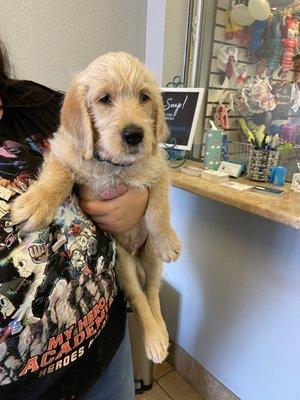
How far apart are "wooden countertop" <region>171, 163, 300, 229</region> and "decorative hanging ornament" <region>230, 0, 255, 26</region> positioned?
608mm

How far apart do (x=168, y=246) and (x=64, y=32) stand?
3.74 feet

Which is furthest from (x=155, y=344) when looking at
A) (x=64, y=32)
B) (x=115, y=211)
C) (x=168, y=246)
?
(x=64, y=32)

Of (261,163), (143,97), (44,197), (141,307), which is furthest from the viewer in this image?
(261,163)

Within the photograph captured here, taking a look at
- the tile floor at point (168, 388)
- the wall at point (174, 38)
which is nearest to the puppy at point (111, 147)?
the wall at point (174, 38)

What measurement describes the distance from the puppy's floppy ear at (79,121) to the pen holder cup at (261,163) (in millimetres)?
634

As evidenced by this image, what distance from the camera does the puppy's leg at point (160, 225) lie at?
2.97ft

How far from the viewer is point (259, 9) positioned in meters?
1.22

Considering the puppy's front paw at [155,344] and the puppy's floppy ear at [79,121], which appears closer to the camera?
the puppy's floppy ear at [79,121]

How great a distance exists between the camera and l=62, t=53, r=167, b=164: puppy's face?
0.77m

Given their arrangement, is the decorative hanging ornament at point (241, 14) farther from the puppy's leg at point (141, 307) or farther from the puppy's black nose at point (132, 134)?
the puppy's leg at point (141, 307)

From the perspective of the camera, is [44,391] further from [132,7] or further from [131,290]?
[132,7]

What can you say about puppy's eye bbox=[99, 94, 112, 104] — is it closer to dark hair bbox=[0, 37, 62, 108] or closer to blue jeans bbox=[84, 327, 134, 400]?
dark hair bbox=[0, 37, 62, 108]

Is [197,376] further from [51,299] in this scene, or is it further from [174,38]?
[174,38]

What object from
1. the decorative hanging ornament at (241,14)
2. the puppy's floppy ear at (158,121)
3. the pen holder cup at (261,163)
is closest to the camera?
the puppy's floppy ear at (158,121)
